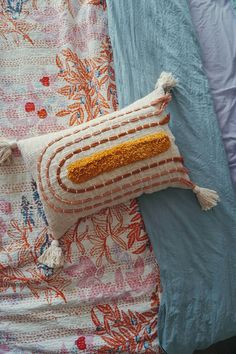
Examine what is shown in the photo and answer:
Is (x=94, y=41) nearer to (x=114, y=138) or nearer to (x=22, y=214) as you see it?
(x=114, y=138)

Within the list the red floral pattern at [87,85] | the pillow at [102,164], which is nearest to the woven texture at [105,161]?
the pillow at [102,164]

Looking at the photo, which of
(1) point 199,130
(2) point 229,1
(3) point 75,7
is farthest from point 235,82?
(3) point 75,7

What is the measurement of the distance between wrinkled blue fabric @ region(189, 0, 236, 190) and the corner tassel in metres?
0.50

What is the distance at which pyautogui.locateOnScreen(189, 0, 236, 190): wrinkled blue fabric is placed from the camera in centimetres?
107

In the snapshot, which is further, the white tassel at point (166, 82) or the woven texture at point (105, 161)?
the white tassel at point (166, 82)

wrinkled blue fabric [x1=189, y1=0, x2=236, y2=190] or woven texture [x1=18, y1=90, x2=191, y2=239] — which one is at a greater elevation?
wrinkled blue fabric [x1=189, y1=0, x2=236, y2=190]

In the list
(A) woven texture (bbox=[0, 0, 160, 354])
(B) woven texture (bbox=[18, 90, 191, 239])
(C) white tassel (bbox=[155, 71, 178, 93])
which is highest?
(C) white tassel (bbox=[155, 71, 178, 93])

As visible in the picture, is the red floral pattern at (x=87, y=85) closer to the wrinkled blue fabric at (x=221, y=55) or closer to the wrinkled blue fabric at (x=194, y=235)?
the wrinkled blue fabric at (x=194, y=235)

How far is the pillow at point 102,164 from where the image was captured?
3.00ft

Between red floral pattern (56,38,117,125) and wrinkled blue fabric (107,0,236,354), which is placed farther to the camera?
red floral pattern (56,38,117,125)

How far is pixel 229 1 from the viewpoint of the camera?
119 cm

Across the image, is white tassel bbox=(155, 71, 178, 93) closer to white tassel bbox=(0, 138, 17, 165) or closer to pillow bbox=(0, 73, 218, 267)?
pillow bbox=(0, 73, 218, 267)

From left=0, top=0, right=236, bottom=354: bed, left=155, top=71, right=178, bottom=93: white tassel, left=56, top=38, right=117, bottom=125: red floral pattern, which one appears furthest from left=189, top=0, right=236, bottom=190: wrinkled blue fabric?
left=56, top=38, right=117, bottom=125: red floral pattern

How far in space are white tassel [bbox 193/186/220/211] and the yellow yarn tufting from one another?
0.48 feet
